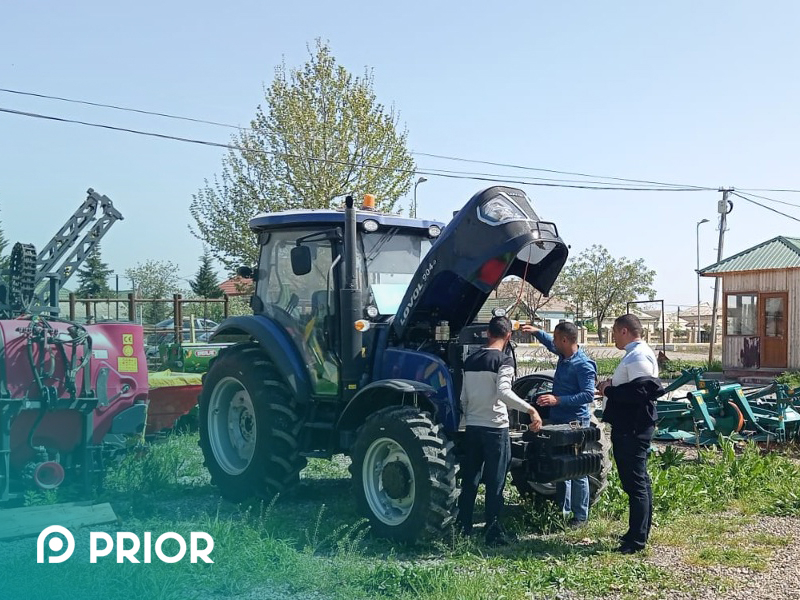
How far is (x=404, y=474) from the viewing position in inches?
258

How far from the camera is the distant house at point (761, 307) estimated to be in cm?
2423

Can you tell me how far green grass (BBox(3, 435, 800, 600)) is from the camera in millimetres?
5453

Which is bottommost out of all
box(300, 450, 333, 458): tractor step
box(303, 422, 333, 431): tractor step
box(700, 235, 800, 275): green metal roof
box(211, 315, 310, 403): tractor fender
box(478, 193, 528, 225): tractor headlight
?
box(300, 450, 333, 458): tractor step

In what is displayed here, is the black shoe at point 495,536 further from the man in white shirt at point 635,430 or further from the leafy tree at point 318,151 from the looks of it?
the leafy tree at point 318,151

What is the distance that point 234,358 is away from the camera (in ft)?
Result: 27.5

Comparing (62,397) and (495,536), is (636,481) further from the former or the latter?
(62,397)

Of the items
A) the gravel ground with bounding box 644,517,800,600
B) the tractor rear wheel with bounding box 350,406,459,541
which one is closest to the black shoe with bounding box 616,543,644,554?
the gravel ground with bounding box 644,517,800,600

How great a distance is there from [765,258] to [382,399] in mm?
21483

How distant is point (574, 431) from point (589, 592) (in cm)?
132

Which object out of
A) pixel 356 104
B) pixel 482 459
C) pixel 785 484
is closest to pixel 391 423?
pixel 482 459

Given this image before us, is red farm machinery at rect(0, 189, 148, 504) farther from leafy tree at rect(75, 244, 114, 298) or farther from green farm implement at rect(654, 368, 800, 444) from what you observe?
leafy tree at rect(75, 244, 114, 298)

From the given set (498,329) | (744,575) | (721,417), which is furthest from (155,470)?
(721,417)

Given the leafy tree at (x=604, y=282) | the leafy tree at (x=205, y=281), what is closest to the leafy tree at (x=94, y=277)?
the leafy tree at (x=205, y=281)

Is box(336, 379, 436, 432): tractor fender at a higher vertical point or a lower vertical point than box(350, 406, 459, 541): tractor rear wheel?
higher
